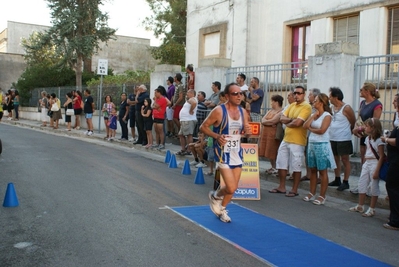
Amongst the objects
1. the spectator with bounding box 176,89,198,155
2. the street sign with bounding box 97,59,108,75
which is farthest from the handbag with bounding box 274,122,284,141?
the street sign with bounding box 97,59,108,75

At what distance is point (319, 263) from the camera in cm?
518

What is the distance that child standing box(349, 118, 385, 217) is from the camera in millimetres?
7344

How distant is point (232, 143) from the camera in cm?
680

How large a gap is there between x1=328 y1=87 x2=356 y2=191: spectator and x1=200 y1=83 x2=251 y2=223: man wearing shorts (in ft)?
9.31

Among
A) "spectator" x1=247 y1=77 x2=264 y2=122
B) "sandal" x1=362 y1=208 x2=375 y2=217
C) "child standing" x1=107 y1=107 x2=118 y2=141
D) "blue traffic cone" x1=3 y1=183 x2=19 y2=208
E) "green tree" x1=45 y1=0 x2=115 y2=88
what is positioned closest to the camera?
"blue traffic cone" x1=3 y1=183 x2=19 y2=208

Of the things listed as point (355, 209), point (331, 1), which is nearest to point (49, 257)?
point (355, 209)

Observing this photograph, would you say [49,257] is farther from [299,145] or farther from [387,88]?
[387,88]

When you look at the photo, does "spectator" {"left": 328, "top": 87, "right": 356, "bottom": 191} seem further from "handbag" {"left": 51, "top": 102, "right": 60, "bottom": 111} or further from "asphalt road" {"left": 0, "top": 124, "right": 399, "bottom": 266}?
"handbag" {"left": 51, "top": 102, "right": 60, "bottom": 111}

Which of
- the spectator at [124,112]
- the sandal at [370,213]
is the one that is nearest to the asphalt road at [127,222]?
the sandal at [370,213]

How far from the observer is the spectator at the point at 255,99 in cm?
1169

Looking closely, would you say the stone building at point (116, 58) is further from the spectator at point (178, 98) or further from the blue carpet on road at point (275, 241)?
the blue carpet on road at point (275, 241)

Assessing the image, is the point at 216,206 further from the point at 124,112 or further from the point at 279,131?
the point at 124,112

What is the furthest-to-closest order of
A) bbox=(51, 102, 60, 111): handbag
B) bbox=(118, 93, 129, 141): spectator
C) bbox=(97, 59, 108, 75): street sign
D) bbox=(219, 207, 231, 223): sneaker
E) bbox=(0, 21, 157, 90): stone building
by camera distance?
bbox=(0, 21, 157, 90): stone building < bbox=(51, 102, 60, 111): handbag < bbox=(97, 59, 108, 75): street sign < bbox=(118, 93, 129, 141): spectator < bbox=(219, 207, 231, 223): sneaker

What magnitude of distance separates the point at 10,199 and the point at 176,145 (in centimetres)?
929
